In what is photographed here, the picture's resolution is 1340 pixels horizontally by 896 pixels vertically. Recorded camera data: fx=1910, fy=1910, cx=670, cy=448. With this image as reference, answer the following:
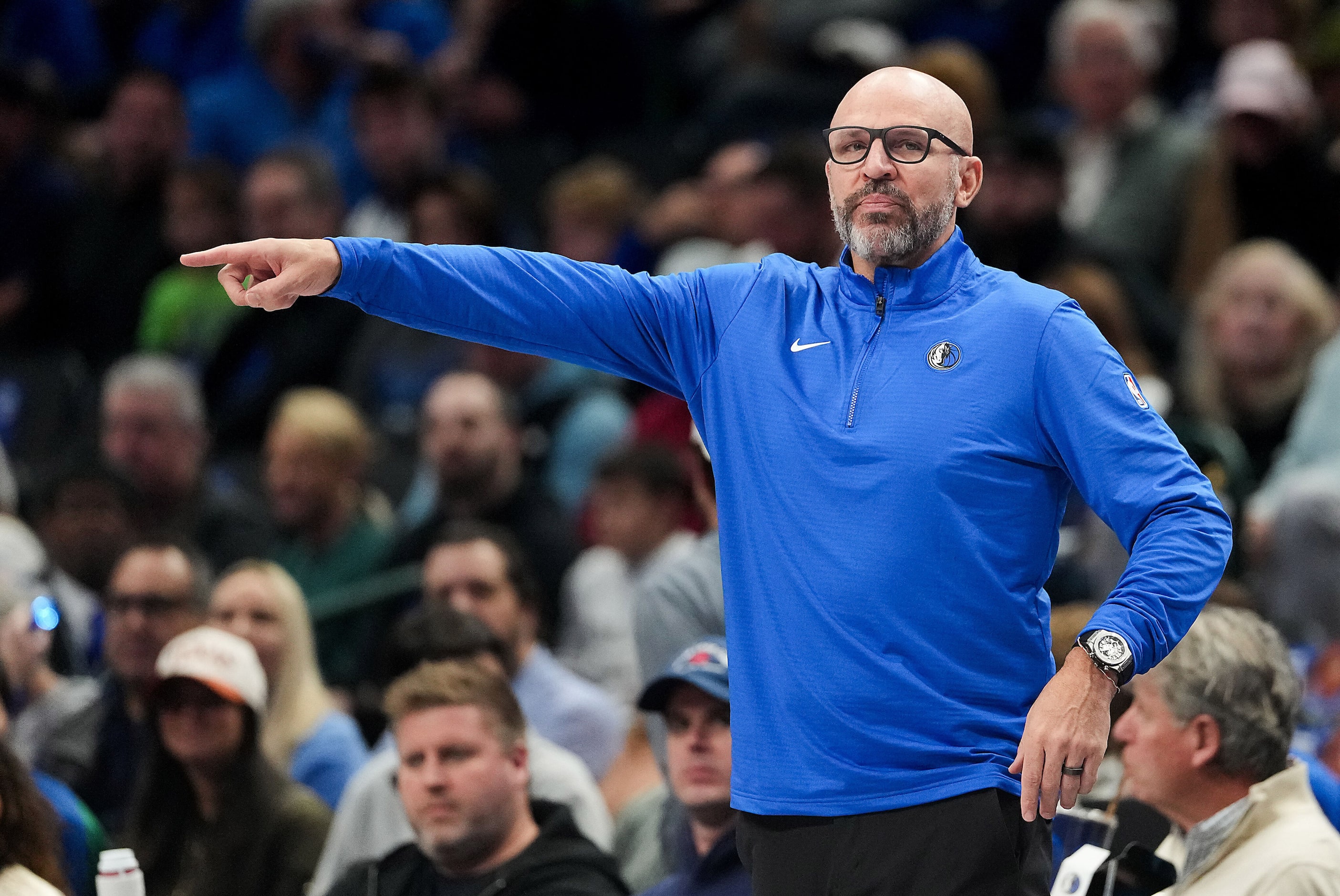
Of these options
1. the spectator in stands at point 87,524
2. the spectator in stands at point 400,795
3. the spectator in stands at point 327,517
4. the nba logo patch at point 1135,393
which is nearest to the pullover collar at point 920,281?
the nba logo patch at point 1135,393

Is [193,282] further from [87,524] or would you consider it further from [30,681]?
[30,681]

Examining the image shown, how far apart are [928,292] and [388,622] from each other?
4.41 metres

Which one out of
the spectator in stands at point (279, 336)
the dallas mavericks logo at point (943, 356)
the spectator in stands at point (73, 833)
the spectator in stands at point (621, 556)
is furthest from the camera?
the spectator in stands at point (279, 336)

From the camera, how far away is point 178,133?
34.0 feet

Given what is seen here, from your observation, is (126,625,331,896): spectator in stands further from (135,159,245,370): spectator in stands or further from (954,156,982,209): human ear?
(135,159,245,370): spectator in stands

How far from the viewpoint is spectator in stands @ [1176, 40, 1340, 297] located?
7.87 m

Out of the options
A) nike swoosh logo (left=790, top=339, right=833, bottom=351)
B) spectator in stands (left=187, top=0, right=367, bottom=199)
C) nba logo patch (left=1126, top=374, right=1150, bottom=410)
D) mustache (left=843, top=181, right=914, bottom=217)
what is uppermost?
spectator in stands (left=187, top=0, right=367, bottom=199)

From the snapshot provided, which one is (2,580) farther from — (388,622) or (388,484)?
(388,484)

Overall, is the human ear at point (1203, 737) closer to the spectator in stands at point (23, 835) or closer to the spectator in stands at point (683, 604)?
the spectator in stands at point (683, 604)

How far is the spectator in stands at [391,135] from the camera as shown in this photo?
9.52 metres

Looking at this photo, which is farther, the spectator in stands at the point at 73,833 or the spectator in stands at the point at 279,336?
the spectator in stands at the point at 279,336

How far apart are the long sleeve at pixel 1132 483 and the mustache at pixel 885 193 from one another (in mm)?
298

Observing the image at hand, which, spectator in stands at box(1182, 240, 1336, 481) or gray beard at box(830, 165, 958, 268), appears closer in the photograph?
gray beard at box(830, 165, 958, 268)

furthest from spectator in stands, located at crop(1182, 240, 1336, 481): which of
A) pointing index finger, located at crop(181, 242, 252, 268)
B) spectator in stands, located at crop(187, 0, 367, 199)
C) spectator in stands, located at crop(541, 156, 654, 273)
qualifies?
spectator in stands, located at crop(187, 0, 367, 199)
